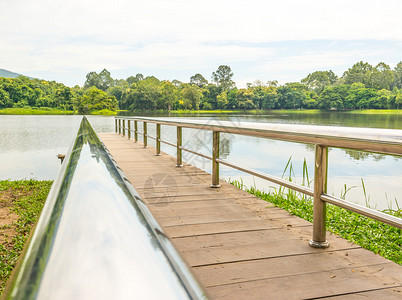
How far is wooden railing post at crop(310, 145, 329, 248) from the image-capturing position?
193 cm

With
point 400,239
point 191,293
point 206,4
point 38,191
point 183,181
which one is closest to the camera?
point 191,293

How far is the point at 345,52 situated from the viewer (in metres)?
125

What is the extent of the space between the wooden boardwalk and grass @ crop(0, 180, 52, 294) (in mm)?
1045

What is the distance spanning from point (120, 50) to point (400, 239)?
362 feet

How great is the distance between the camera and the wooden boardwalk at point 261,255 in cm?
152

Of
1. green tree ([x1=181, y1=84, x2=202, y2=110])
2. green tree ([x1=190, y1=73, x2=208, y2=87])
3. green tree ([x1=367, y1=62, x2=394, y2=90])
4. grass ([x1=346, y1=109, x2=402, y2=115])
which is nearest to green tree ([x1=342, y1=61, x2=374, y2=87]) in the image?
green tree ([x1=367, y1=62, x2=394, y2=90])

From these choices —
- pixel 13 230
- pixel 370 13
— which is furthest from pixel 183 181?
pixel 370 13

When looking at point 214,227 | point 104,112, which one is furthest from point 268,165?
point 104,112

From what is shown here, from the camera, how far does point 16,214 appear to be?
454cm

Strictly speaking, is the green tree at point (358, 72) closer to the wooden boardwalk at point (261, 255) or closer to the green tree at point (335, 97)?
the green tree at point (335, 97)

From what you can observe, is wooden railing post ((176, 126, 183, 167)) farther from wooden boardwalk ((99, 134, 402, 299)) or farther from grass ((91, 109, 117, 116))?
grass ((91, 109, 117, 116))

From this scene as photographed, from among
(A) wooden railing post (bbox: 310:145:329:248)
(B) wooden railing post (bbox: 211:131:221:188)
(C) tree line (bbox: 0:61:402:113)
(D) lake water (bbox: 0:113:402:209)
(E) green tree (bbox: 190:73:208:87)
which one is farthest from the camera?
(E) green tree (bbox: 190:73:208:87)

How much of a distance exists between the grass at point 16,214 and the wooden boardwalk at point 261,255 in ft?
3.43

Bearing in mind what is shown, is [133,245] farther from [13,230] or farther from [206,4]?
[206,4]
